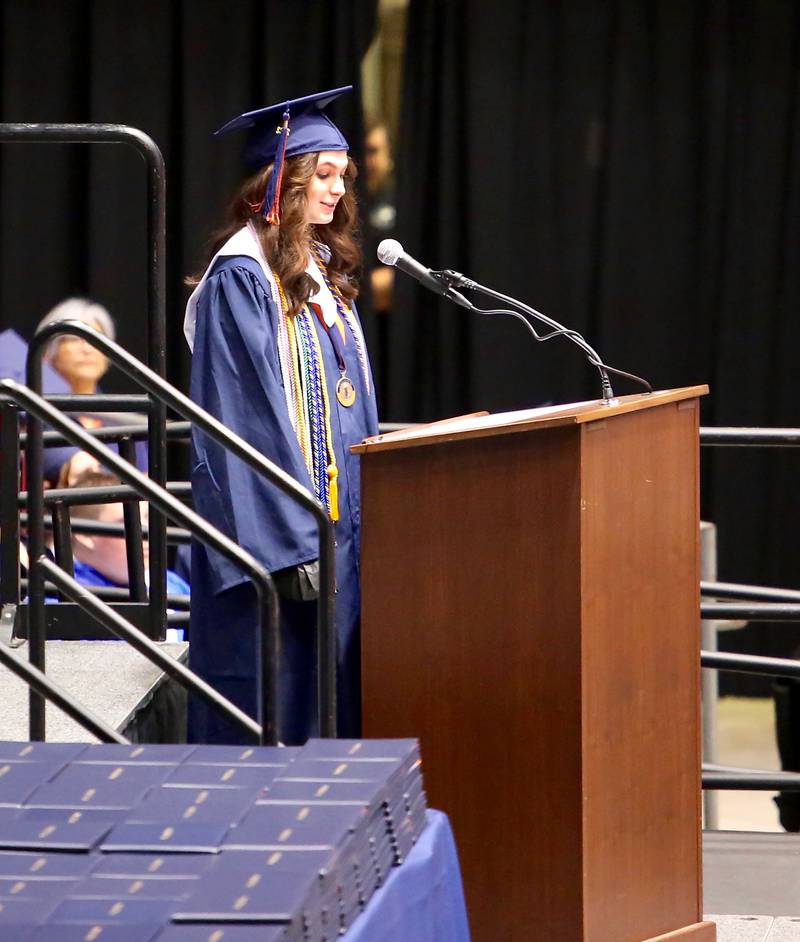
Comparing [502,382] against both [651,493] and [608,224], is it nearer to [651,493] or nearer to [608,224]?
[608,224]

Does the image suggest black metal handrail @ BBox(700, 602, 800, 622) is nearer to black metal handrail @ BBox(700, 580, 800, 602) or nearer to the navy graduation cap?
black metal handrail @ BBox(700, 580, 800, 602)

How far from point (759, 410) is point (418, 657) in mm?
4350

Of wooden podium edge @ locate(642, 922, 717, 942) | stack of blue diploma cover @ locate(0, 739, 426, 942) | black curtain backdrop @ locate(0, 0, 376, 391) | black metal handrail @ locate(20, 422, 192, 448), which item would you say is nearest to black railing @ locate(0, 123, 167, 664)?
black metal handrail @ locate(20, 422, 192, 448)

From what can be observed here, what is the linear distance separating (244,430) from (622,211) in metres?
3.95

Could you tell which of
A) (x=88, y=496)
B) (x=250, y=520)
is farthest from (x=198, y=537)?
(x=88, y=496)

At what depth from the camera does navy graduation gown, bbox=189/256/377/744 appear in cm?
279

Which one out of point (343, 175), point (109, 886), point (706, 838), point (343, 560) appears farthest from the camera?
point (706, 838)

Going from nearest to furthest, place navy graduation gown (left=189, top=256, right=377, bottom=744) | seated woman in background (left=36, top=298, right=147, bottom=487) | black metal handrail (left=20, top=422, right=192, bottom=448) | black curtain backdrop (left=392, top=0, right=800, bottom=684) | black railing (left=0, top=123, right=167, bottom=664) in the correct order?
navy graduation gown (left=189, top=256, right=377, bottom=744)
black railing (left=0, top=123, right=167, bottom=664)
black metal handrail (left=20, top=422, right=192, bottom=448)
seated woman in background (left=36, top=298, right=147, bottom=487)
black curtain backdrop (left=392, top=0, right=800, bottom=684)

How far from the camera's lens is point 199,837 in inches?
73.3

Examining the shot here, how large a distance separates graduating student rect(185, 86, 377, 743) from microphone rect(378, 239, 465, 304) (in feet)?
1.31

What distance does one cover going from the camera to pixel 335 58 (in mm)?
6500

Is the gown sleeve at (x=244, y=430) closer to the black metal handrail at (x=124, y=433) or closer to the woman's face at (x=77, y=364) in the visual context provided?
the black metal handrail at (x=124, y=433)

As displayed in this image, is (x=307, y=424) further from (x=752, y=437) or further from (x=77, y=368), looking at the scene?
(x=77, y=368)

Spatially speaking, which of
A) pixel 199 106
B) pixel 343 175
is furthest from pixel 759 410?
pixel 343 175
